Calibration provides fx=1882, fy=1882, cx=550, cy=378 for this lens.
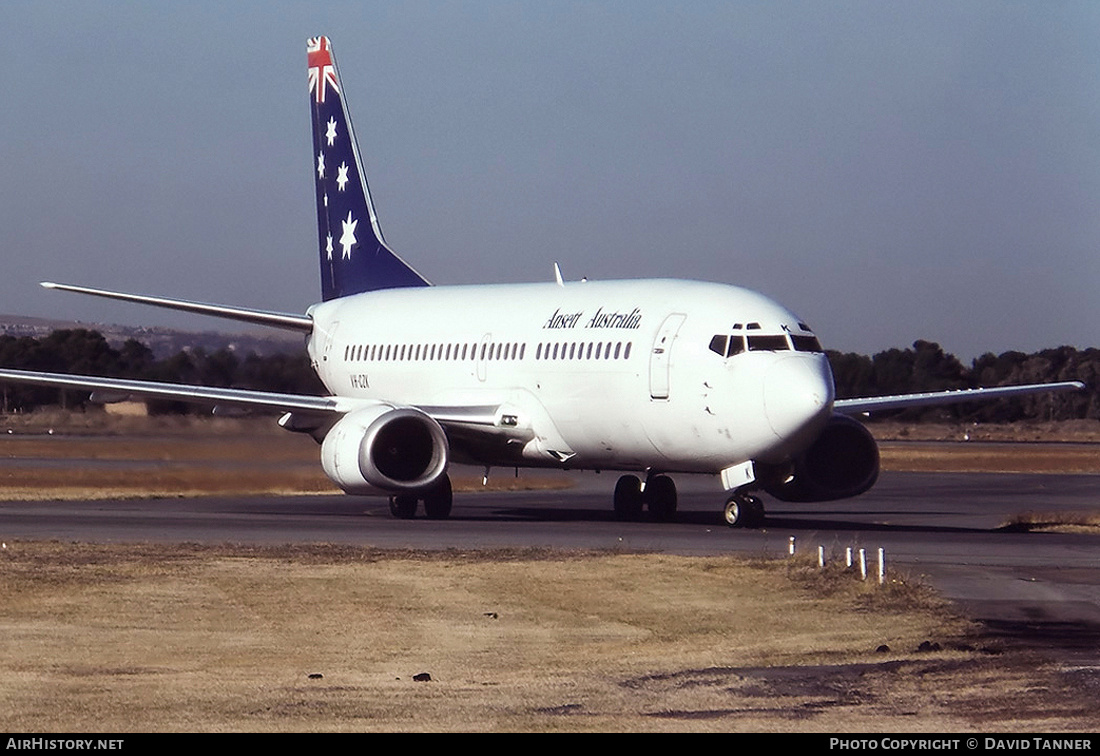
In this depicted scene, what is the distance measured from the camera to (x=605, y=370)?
30.8 metres

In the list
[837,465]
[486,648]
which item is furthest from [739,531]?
[486,648]

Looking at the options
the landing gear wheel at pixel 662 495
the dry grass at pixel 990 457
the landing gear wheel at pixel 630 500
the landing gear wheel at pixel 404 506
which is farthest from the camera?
the dry grass at pixel 990 457

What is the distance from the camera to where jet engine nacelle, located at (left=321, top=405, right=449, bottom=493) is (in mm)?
30641

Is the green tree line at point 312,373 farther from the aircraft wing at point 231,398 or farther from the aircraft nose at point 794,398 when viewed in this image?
the aircraft nose at point 794,398

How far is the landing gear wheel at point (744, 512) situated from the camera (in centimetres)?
2947

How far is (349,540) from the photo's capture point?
25844mm

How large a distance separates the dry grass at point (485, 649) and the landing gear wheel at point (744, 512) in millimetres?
6856

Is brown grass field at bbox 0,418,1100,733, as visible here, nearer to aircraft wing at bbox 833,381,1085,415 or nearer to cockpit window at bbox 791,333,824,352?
cockpit window at bbox 791,333,824,352

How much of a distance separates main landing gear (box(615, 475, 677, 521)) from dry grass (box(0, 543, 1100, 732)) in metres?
10.2

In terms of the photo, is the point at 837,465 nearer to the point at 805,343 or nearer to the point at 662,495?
the point at 662,495

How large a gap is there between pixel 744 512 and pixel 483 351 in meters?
6.78

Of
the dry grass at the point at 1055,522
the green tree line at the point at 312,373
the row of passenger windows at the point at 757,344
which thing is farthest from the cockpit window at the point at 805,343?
the green tree line at the point at 312,373
